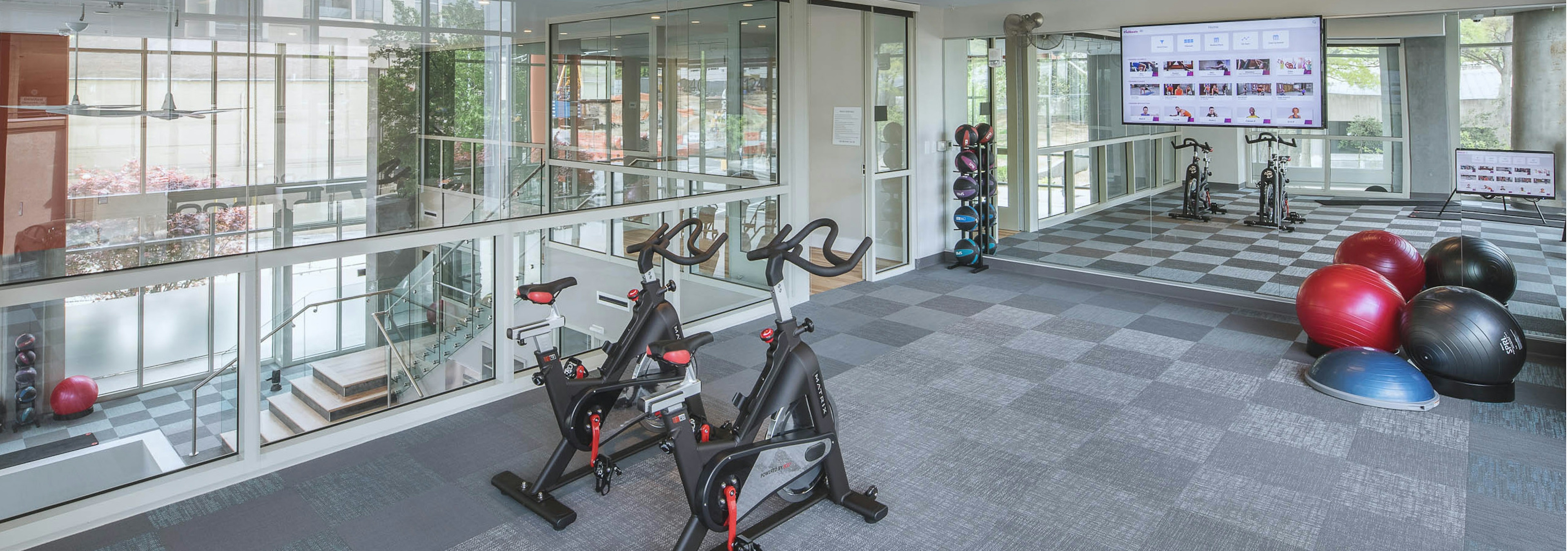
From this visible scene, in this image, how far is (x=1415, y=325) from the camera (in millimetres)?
4320

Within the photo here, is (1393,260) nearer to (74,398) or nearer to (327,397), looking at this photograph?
(327,397)

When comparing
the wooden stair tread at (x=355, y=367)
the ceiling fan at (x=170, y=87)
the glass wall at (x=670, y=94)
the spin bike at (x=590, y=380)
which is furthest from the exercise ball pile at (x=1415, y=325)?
the ceiling fan at (x=170, y=87)

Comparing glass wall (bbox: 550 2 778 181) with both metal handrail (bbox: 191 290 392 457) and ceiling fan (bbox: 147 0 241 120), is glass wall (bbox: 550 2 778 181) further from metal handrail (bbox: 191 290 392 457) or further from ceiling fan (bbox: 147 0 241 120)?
ceiling fan (bbox: 147 0 241 120)

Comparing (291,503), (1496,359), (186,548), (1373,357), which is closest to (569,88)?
(291,503)

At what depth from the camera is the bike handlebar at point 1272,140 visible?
5.93 metres

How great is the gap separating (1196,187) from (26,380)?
21.3ft

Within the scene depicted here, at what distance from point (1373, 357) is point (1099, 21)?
10.3 feet

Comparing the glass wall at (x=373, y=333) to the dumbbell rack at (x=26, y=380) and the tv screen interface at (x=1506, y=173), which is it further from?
the tv screen interface at (x=1506, y=173)

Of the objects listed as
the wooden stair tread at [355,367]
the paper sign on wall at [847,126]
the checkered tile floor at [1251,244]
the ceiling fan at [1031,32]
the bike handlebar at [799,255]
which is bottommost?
the checkered tile floor at [1251,244]

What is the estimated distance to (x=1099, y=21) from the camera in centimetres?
655

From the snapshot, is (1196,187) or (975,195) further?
(975,195)

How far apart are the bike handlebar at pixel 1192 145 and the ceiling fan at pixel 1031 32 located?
1127 millimetres

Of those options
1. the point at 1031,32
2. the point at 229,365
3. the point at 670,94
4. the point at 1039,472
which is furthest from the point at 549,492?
the point at 1031,32

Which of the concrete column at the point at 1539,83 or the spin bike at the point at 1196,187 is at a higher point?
the concrete column at the point at 1539,83
